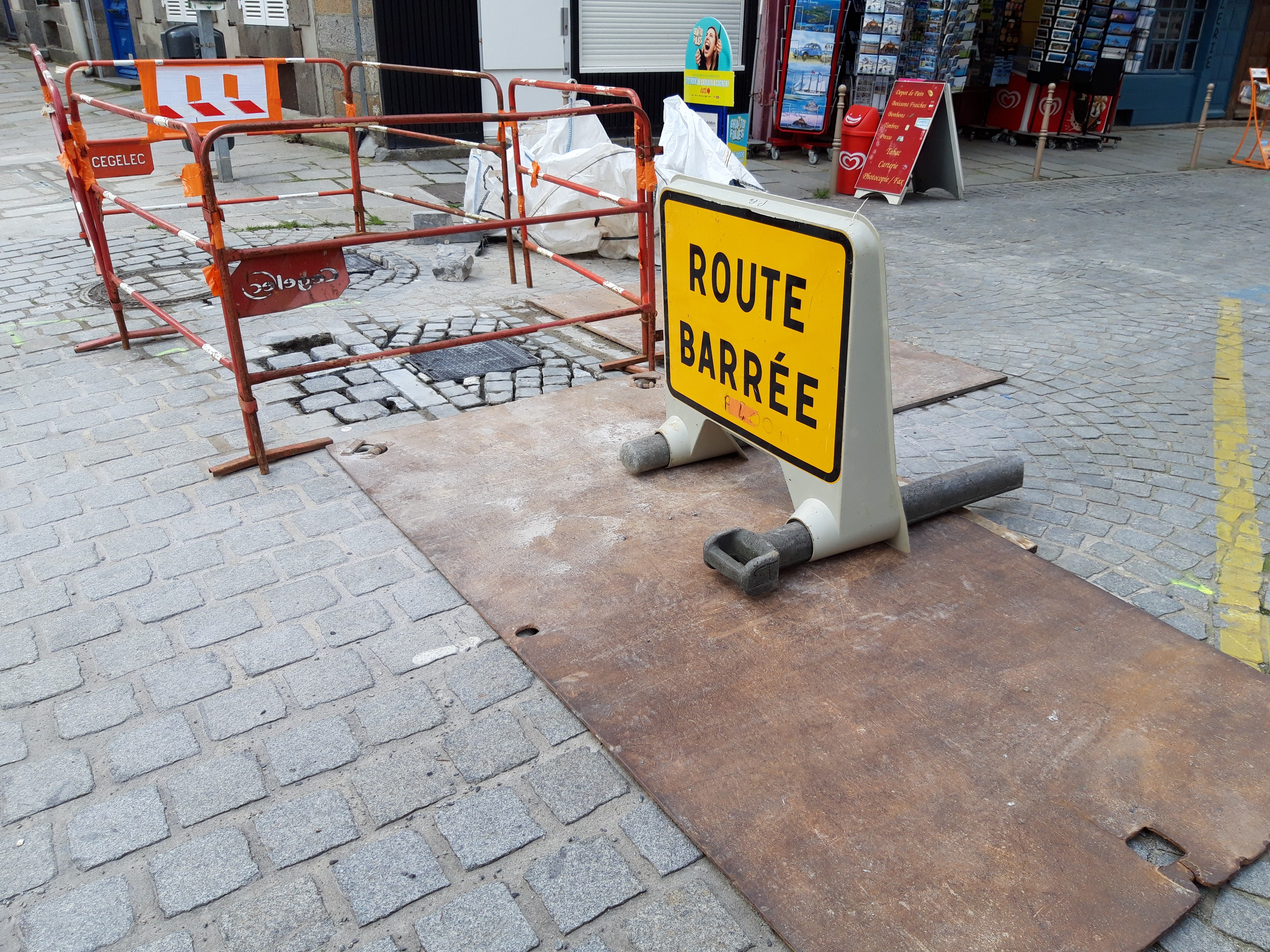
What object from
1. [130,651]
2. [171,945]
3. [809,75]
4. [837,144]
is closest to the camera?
[171,945]

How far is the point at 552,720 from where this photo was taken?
8.63 feet

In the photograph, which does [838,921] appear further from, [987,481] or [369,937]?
[987,481]

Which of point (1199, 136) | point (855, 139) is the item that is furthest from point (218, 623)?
point (1199, 136)

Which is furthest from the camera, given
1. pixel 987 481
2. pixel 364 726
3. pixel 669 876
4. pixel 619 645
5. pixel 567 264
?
pixel 567 264

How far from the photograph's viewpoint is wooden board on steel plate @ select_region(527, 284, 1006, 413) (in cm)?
488

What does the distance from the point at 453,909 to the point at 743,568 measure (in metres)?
1.39

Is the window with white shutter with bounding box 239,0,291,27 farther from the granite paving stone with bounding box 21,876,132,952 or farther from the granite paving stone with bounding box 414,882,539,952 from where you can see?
the granite paving stone with bounding box 414,882,539,952

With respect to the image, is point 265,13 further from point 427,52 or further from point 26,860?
point 26,860

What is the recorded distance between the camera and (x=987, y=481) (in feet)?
12.0

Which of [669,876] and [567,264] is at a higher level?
[567,264]

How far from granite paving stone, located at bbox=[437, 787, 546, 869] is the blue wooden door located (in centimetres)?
1949

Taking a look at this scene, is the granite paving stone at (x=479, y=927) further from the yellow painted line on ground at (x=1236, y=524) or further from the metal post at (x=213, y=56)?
the metal post at (x=213, y=56)

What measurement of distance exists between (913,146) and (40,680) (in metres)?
Answer: 9.21

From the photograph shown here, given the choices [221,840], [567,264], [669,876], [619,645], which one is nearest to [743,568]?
[619,645]
